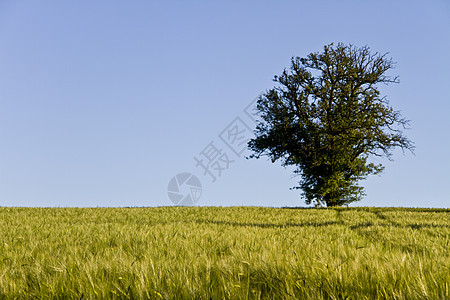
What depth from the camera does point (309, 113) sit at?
27.8 meters

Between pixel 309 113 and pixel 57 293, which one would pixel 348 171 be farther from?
pixel 57 293

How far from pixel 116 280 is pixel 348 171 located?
2899 cm

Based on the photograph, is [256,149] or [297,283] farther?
[256,149]

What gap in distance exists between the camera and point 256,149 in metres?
29.3

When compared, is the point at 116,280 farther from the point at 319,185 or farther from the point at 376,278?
the point at 319,185

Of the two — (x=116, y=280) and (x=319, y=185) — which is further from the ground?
(x=319, y=185)

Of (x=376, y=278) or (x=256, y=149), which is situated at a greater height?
(x=256, y=149)

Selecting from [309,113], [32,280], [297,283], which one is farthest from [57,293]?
[309,113]

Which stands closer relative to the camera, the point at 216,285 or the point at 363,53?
the point at 216,285

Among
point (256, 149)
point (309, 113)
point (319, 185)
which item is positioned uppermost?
point (309, 113)

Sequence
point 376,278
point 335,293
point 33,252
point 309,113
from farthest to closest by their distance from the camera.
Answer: point 309,113, point 33,252, point 376,278, point 335,293

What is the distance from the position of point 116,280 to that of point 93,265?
0.68 metres

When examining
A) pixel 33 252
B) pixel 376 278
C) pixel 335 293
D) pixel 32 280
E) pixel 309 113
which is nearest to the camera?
pixel 335 293

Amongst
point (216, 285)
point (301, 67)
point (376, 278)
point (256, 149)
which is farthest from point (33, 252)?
point (301, 67)
